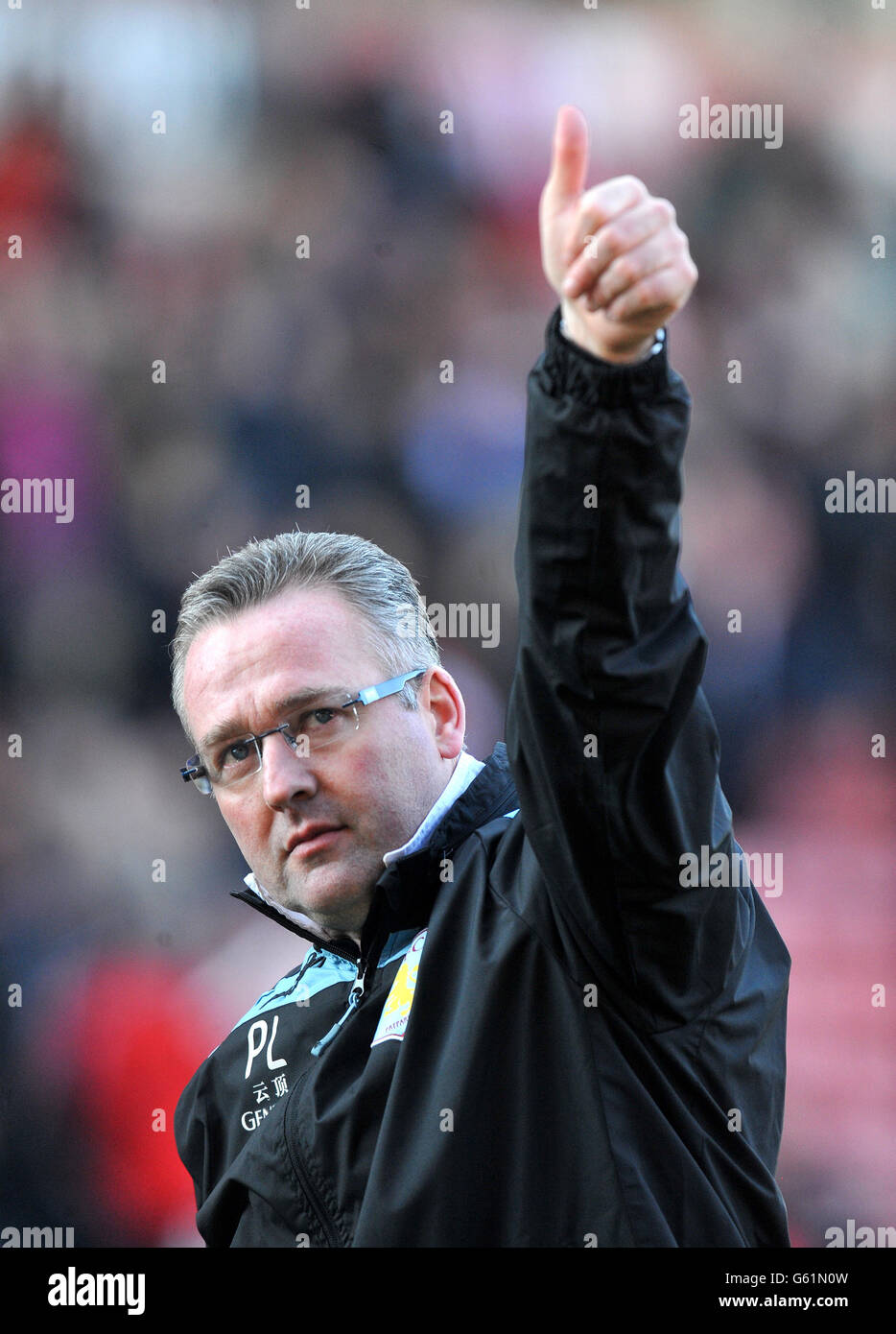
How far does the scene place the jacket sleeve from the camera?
1.00m

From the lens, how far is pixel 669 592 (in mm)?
1041

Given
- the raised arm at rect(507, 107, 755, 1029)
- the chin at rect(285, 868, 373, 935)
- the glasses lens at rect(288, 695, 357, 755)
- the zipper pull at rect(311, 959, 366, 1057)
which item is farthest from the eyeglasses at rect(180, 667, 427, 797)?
the raised arm at rect(507, 107, 755, 1029)

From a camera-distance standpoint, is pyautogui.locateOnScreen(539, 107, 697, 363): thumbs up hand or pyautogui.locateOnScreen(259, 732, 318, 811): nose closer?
pyautogui.locateOnScreen(539, 107, 697, 363): thumbs up hand

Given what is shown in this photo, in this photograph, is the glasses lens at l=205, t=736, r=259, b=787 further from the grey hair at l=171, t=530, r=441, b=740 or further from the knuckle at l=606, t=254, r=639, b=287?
the knuckle at l=606, t=254, r=639, b=287

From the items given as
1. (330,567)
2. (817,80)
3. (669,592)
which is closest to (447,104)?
(817,80)

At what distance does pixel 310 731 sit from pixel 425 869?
220mm

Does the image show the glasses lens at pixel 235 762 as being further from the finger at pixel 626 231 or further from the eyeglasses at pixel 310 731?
the finger at pixel 626 231

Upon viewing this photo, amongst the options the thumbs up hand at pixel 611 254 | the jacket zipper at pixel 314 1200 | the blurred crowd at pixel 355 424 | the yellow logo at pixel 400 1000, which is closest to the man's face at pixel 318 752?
the yellow logo at pixel 400 1000

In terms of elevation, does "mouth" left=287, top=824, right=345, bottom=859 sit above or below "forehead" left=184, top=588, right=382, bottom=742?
below

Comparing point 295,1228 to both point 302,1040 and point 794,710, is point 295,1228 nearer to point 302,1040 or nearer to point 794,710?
point 302,1040

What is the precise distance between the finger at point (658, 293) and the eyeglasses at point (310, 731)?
647 mm

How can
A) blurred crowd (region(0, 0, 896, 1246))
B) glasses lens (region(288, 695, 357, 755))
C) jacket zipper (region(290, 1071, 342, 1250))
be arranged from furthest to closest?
blurred crowd (region(0, 0, 896, 1246)) → glasses lens (region(288, 695, 357, 755)) → jacket zipper (region(290, 1071, 342, 1250))

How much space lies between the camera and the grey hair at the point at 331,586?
5.16 feet

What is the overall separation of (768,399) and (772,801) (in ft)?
3.16
